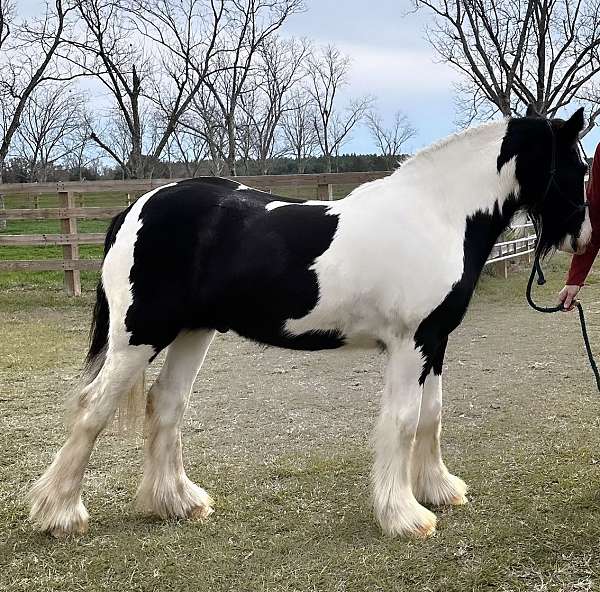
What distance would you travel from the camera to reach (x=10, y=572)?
2.37 m

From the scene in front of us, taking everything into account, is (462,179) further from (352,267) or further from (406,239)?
(352,267)

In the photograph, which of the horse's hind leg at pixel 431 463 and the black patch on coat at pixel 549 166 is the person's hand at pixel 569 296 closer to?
the black patch on coat at pixel 549 166

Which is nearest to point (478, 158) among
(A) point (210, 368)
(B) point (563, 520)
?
(B) point (563, 520)

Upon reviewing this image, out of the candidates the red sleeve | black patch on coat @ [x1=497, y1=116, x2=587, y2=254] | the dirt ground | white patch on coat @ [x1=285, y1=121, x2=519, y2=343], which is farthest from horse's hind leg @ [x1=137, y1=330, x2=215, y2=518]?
the red sleeve

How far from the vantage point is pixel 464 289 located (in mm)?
2555

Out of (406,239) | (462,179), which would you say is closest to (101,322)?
(406,239)

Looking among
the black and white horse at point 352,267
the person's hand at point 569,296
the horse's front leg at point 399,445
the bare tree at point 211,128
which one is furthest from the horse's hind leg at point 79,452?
the bare tree at point 211,128

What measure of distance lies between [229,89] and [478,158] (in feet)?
58.4

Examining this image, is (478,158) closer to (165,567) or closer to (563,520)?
(563,520)

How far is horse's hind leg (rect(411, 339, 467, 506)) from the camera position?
9.36ft

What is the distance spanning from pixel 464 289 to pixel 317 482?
4.14 feet

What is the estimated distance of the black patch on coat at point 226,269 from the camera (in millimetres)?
2562

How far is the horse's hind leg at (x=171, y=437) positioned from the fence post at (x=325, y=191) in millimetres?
6044

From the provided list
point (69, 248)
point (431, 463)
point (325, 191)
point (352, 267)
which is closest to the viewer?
point (352, 267)
